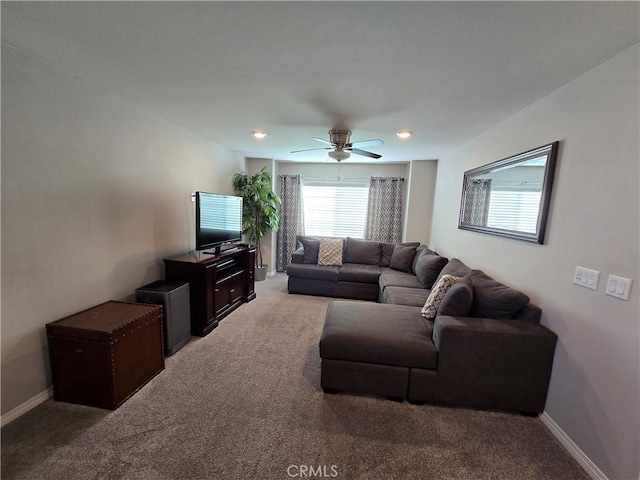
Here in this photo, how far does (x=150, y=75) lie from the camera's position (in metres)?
1.86

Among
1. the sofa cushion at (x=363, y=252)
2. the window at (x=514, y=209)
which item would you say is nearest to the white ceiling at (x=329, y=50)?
the window at (x=514, y=209)

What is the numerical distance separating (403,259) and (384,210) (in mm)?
1318

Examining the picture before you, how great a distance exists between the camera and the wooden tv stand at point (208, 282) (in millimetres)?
2816

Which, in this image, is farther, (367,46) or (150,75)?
(150,75)

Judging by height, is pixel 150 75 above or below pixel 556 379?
above

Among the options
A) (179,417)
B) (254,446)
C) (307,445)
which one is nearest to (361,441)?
(307,445)

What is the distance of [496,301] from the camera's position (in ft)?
6.49

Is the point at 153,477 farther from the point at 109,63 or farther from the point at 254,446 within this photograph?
the point at 109,63

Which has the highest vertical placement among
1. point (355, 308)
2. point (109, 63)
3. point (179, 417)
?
point (109, 63)

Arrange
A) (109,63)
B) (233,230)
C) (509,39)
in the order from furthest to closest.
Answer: (233,230) < (109,63) < (509,39)

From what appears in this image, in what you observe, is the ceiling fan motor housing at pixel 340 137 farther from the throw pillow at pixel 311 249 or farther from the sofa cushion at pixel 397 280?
the throw pillow at pixel 311 249

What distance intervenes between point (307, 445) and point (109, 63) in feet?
9.02

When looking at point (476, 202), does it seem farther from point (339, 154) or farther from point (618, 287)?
point (618, 287)

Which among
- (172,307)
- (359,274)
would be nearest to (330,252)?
(359,274)
